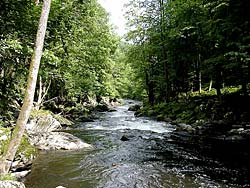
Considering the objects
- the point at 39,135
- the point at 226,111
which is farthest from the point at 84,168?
the point at 226,111

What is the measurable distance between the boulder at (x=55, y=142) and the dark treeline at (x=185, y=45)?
939cm

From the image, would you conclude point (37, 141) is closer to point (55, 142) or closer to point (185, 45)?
point (55, 142)

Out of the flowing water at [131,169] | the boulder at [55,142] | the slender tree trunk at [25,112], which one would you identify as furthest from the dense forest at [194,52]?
the slender tree trunk at [25,112]

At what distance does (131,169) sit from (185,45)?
19.4 meters

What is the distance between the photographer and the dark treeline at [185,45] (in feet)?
52.2

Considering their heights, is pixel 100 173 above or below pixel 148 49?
below

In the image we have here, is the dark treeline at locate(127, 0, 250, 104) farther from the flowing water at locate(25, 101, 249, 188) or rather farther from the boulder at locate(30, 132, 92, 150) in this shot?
the boulder at locate(30, 132, 92, 150)

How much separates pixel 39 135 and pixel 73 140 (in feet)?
5.85

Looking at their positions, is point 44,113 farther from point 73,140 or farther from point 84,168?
point 84,168

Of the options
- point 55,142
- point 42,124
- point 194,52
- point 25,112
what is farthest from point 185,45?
point 25,112

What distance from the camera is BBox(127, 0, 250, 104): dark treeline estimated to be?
1591cm

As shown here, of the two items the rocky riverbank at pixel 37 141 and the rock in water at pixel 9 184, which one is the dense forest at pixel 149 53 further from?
the rock in water at pixel 9 184

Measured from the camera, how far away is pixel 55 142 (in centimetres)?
1252

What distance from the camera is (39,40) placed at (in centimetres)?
721
